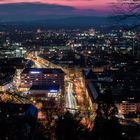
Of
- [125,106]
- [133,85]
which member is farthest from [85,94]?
[125,106]

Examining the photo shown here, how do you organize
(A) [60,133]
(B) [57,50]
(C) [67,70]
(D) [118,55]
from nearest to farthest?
(D) [118,55], (A) [60,133], (C) [67,70], (B) [57,50]

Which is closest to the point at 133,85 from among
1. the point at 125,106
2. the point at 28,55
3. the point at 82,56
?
the point at 125,106

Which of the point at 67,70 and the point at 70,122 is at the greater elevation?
the point at 70,122

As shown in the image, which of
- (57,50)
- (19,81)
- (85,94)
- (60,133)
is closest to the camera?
(60,133)

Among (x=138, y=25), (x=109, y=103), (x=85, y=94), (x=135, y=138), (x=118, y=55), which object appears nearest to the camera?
(x=138, y=25)

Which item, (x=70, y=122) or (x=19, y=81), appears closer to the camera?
(x=70, y=122)

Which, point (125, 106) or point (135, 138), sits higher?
point (135, 138)

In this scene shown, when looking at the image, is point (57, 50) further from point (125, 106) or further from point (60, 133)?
point (60, 133)

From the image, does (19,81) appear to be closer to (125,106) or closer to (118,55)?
(125,106)

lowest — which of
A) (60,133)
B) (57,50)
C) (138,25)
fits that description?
(57,50)
